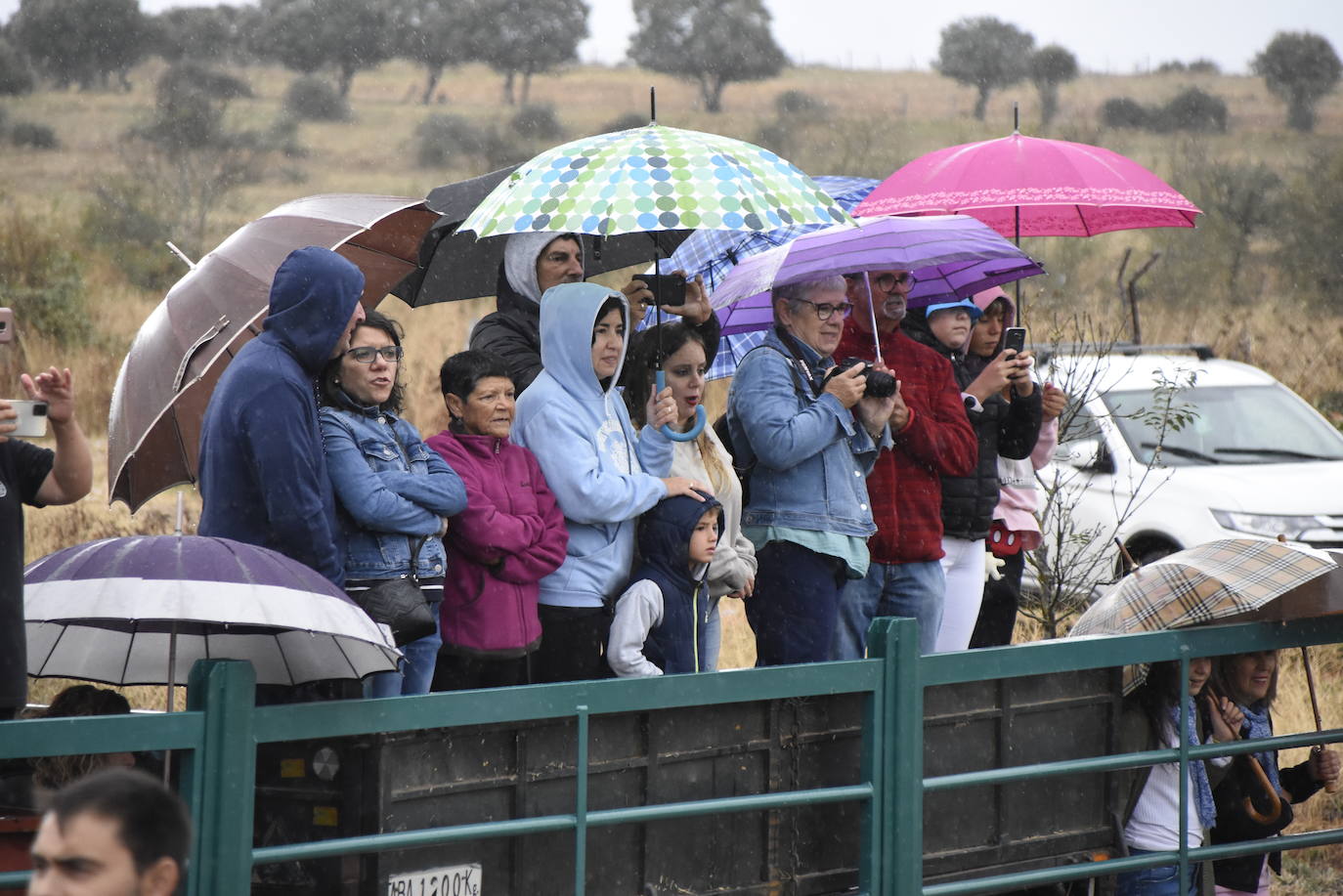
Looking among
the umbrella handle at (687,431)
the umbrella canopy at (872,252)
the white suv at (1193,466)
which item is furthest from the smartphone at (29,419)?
the white suv at (1193,466)

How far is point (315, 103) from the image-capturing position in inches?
1815

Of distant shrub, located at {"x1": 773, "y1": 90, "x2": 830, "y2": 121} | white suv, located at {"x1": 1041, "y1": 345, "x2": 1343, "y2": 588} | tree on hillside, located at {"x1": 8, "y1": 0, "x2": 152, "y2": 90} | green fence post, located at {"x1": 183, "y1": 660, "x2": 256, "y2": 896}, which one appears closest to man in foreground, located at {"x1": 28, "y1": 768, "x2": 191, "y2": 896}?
green fence post, located at {"x1": 183, "y1": 660, "x2": 256, "y2": 896}

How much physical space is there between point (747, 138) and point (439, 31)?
43.6 ft

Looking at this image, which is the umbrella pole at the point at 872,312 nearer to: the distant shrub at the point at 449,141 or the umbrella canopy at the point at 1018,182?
the umbrella canopy at the point at 1018,182

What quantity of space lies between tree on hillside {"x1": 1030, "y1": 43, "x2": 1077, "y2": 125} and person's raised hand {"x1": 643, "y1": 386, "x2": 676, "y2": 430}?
1837 inches

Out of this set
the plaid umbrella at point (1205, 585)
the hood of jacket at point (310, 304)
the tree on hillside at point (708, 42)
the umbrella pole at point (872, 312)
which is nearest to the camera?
the hood of jacket at point (310, 304)

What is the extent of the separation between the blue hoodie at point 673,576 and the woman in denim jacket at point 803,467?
308 millimetres

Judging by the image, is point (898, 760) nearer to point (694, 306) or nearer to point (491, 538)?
point (491, 538)

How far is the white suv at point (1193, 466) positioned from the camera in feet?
34.4

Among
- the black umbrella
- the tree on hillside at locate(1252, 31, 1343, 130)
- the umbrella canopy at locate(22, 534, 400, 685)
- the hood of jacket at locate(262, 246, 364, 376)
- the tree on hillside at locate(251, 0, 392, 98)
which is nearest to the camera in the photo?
the umbrella canopy at locate(22, 534, 400, 685)

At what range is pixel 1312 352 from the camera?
24.0 meters

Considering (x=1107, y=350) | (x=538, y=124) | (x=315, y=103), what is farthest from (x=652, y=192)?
(x=315, y=103)

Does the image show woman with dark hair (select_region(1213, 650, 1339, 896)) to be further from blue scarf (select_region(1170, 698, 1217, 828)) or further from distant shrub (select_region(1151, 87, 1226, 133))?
distant shrub (select_region(1151, 87, 1226, 133))

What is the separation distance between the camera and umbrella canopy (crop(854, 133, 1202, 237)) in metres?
6.38
